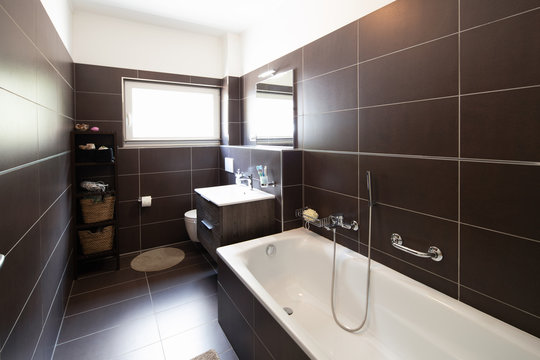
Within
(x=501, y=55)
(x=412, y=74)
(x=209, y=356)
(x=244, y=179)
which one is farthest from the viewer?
(x=244, y=179)

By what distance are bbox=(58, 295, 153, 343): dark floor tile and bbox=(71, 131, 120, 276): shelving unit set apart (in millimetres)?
684

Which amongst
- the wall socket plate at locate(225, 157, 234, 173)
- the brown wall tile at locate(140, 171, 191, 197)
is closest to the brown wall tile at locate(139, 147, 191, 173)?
the brown wall tile at locate(140, 171, 191, 197)

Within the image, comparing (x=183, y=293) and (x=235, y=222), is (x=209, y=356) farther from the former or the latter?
(x=235, y=222)

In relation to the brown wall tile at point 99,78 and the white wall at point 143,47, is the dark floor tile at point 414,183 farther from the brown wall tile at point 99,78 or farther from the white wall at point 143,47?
the brown wall tile at point 99,78

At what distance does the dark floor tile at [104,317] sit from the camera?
192cm

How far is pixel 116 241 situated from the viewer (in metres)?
2.78

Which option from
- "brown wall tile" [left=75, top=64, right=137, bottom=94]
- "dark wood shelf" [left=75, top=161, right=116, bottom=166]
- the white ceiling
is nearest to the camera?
"dark wood shelf" [left=75, top=161, right=116, bottom=166]

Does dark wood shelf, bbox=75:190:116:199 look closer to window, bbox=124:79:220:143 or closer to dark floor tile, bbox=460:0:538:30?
window, bbox=124:79:220:143

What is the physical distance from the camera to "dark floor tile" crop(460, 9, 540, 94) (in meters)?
1.09

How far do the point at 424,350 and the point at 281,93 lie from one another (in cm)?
219

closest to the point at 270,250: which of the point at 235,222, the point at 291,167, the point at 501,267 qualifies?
the point at 235,222

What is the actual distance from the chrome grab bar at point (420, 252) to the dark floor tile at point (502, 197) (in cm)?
22

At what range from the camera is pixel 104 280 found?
2.61m

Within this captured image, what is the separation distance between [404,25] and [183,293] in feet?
8.15
